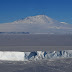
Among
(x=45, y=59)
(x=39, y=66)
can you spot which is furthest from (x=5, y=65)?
(x=45, y=59)

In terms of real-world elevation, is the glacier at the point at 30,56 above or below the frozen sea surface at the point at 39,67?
above

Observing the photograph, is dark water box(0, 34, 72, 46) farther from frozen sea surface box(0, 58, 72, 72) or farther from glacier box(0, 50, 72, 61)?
frozen sea surface box(0, 58, 72, 72)

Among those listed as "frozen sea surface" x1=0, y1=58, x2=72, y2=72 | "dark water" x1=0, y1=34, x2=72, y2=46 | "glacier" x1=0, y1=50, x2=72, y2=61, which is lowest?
"frozen sea surface" x1=0, y1=58, x2=72, y2=72

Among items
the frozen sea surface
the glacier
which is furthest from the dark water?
the frozen sea surface

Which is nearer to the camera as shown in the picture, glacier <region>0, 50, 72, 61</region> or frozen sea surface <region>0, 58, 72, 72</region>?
frozen sea surface <region>0, 58, 72, 72</region>

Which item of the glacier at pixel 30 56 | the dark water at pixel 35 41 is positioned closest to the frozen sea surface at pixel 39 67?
the glacier at pixel 30 56

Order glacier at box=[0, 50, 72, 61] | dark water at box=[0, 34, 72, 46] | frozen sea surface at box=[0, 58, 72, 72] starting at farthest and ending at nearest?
dark water at box=[0, 34, 72, 46], glacier at box=[0, 50, 72, 61], frozen sea surface at box=[0, 58, 72, 72]

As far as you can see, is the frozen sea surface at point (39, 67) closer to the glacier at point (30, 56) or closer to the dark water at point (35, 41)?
the glacier at point (30, 56)

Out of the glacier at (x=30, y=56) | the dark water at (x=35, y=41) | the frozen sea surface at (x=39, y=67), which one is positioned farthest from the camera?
the dark water at (x=35, y=41)

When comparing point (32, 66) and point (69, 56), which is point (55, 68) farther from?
point (69, 56)

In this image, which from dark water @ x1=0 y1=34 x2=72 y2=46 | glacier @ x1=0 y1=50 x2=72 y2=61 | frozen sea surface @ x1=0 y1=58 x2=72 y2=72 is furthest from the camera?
dark water @ x1=0 y1=34 x2=72 y2=46

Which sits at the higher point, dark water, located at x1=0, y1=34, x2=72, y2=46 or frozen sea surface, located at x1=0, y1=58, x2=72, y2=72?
dark water, located at x1=0, y1=34, x2=72, y2=46
